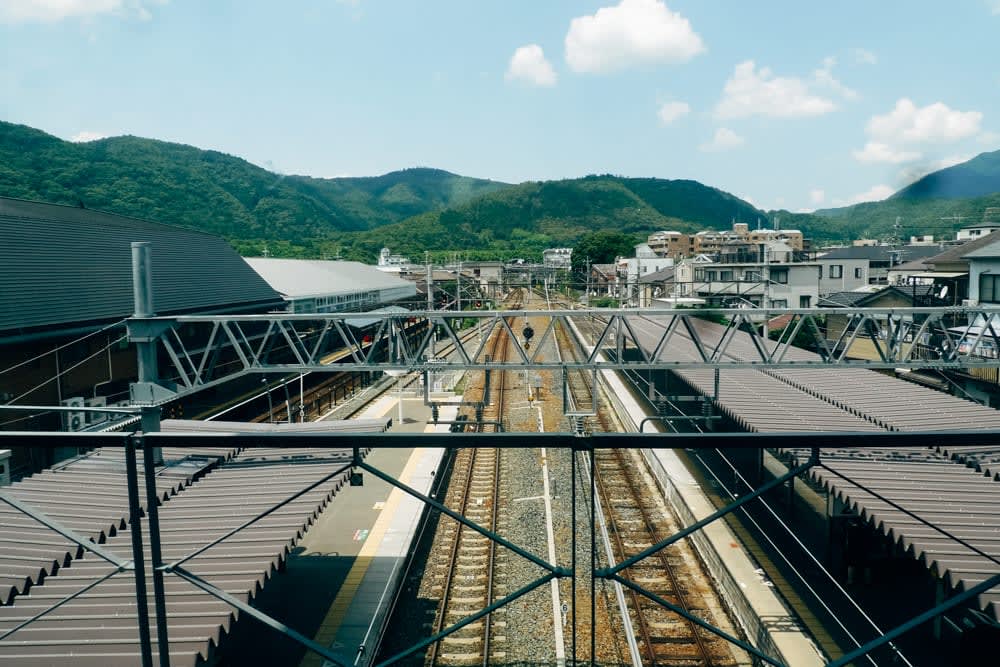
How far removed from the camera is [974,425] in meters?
8.59

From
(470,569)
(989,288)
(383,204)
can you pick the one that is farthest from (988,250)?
(383,204)

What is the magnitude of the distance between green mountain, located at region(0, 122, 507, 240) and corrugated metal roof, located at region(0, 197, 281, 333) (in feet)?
17.2

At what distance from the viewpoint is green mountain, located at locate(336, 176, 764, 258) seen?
79438 mm

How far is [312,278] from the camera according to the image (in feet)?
89.4

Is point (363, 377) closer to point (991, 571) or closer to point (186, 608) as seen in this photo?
point (186, 608)

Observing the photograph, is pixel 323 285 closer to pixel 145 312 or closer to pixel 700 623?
pixel 145 312

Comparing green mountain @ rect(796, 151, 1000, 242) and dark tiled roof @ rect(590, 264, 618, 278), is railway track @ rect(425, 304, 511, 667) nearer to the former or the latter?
green mountain @ rect(796, 151, 1000, 242)

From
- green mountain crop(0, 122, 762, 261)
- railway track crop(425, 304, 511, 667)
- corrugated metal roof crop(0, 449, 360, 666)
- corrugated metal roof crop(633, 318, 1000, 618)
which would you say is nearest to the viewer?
corrugated metal roof crop(0, 449, 360, 666)

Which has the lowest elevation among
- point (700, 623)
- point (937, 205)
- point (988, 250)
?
point (700, 623)

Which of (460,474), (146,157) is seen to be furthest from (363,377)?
(146,157)

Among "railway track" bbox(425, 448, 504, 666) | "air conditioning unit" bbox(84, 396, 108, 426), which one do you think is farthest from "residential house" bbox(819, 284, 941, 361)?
"air conditioning unit" bbox(84, 396, 108, 426)

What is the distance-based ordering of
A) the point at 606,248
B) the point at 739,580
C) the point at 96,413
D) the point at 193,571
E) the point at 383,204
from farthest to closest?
the point at 383,204 < the point at 606,248 < the point at 96,413 < the point at 739,580 < the point at 193,571

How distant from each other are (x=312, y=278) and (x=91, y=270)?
44.2 ft

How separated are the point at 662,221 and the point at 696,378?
111 m
